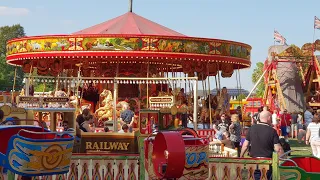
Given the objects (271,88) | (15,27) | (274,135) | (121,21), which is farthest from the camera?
(15,27)

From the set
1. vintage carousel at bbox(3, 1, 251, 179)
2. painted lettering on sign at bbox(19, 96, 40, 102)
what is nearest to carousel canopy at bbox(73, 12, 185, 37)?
vintage carousel at bbox(3, 1, 251, 179)

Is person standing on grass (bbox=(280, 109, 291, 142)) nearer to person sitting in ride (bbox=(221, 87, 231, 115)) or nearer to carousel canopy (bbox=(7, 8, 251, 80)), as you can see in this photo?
person sitting in ride (bbox=(221, 87, 231, 115))

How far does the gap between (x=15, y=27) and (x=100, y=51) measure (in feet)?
222

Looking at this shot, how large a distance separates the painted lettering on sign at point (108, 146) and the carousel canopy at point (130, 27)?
35.2ft

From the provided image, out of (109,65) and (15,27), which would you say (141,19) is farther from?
(15,27)

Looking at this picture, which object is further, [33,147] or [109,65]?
[109,65]

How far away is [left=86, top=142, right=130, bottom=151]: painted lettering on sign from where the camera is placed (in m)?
13.2

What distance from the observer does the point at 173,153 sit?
7.32 meters

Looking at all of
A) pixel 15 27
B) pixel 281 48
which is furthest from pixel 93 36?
pixel 15 27

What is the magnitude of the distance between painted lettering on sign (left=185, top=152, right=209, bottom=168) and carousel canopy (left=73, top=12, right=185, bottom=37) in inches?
627

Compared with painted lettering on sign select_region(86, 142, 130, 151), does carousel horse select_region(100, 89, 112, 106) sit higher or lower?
higher

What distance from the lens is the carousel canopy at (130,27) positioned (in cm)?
2400

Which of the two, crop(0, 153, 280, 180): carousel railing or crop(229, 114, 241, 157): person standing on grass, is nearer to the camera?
crop(0, 153, 280, 180): carousel railing

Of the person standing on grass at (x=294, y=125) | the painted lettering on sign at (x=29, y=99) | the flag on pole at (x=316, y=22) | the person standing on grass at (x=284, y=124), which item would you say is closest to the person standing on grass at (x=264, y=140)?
the painted lettering on sign at (x=29, y=99)
